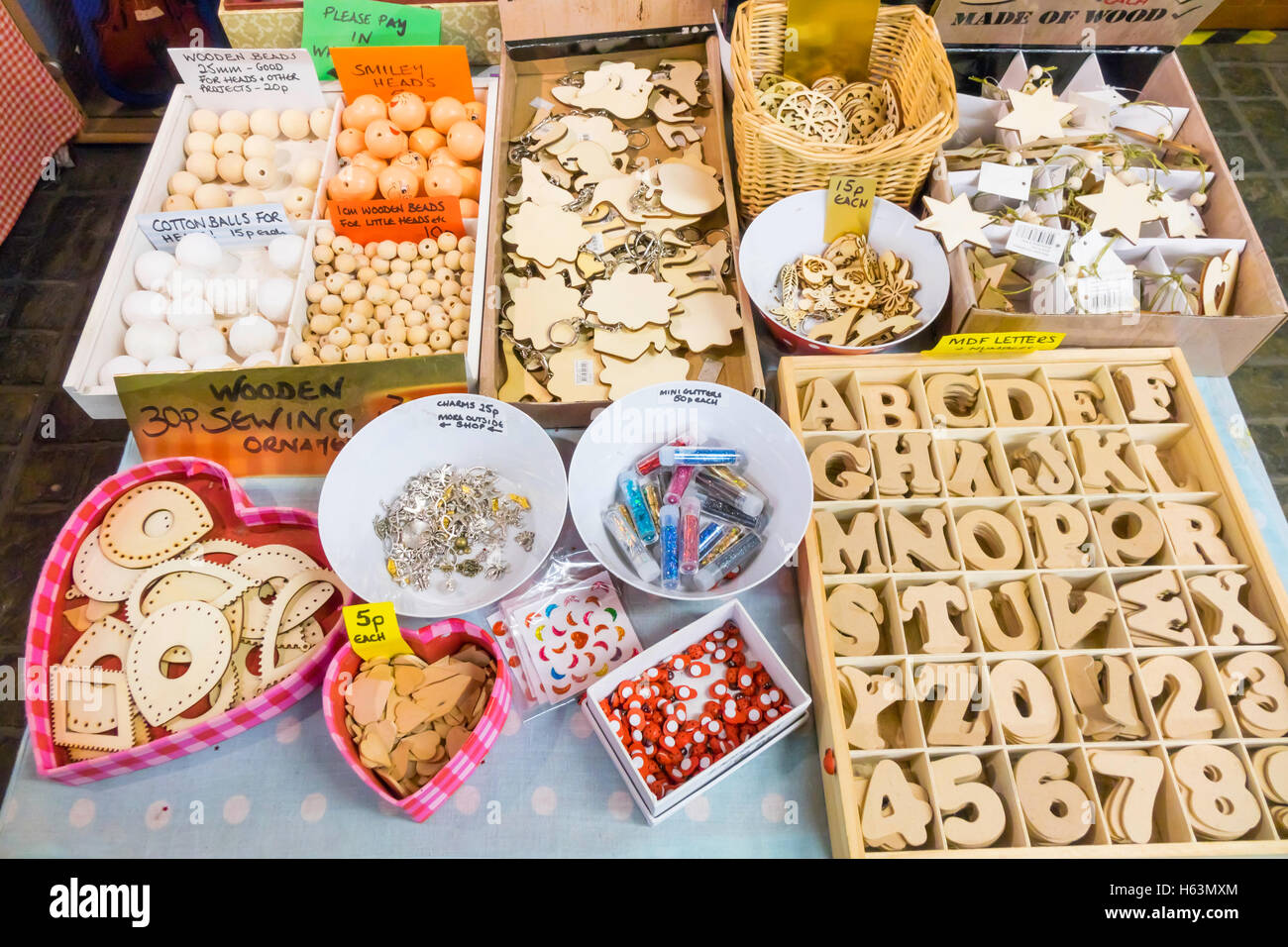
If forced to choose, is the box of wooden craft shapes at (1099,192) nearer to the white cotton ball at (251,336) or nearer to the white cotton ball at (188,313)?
the white cotton ball at (251,336)

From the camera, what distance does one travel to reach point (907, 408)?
5.21ft

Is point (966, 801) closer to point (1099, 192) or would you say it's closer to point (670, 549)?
point (670, 549)

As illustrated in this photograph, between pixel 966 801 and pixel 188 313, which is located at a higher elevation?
pixel 188 313

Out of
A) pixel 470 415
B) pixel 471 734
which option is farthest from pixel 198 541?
pixel 471 734

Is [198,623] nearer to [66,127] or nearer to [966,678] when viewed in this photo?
[966,678]

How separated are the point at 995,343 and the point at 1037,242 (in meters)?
0.30

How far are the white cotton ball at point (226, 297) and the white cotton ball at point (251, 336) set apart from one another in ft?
0.31

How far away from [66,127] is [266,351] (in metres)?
2.15

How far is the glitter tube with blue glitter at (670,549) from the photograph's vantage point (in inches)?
56.0

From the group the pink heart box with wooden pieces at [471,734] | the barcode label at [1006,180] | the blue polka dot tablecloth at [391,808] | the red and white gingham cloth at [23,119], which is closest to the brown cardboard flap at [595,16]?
the barcode label at [1006,180]

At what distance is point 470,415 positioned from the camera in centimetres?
150

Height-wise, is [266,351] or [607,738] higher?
[266,351]
